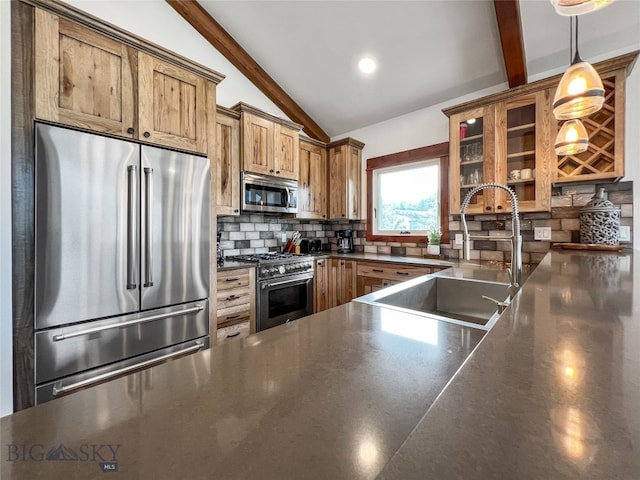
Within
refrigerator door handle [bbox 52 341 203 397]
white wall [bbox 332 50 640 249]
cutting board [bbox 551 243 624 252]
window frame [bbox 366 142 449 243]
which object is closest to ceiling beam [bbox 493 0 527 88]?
white wall [bbox 332 50 640 249]

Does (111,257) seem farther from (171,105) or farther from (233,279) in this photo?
(171,105)

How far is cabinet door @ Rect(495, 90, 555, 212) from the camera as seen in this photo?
2.24 meters

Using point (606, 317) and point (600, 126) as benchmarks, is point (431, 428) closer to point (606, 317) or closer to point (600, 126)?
point (606, 317)

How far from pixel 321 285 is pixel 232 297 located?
1.15 m

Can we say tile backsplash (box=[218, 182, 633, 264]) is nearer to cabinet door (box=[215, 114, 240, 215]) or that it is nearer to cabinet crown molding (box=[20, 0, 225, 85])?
cabinet door (box=[215, 114, 240, 215])

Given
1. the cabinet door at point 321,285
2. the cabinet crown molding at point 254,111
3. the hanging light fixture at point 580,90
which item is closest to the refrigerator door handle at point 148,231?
the cabinet crown molding at point 254,111

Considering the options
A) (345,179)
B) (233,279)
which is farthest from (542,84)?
(233,279)

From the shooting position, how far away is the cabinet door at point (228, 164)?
2602mm

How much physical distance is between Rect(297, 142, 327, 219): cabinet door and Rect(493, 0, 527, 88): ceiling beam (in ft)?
6.86

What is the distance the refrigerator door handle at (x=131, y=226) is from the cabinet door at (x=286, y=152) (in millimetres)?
1551

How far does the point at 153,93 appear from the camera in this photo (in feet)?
5.88

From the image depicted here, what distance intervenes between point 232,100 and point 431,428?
11.6ft

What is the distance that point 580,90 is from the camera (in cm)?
136

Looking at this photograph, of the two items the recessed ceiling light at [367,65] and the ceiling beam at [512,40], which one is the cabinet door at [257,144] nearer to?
the recessed ceiling light at [367,65]
